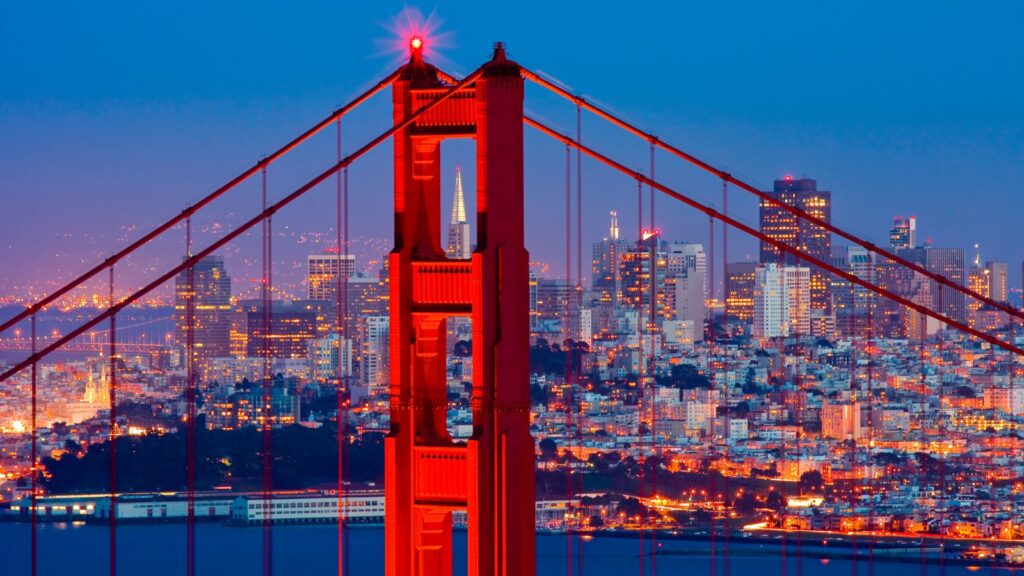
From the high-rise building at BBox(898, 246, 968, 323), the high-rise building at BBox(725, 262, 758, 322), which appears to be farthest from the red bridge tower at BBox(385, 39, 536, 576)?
the high-rise building at BBox(725, 262, 758, 322)

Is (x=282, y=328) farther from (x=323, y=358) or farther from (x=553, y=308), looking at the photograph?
(x=553, y=308)

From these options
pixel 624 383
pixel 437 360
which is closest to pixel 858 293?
pixel 624 383

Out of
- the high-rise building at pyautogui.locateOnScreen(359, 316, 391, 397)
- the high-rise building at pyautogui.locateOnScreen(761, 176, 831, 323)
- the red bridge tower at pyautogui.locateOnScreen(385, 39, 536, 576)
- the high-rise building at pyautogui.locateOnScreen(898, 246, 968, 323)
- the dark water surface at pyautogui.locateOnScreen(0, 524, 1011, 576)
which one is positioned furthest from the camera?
the high-rise building at pyautogui.locateOnScreen(898, 246, 968, 323)

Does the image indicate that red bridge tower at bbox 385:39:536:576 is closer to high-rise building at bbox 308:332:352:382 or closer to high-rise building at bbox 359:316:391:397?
high-rise building at bbox 359:316:391:397

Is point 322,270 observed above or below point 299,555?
above

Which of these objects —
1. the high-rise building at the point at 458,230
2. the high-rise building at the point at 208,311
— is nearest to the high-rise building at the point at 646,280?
the high-rise building at the point at 208,311

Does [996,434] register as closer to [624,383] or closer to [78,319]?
[624,383]

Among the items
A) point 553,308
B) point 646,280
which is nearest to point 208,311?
point 553,308
